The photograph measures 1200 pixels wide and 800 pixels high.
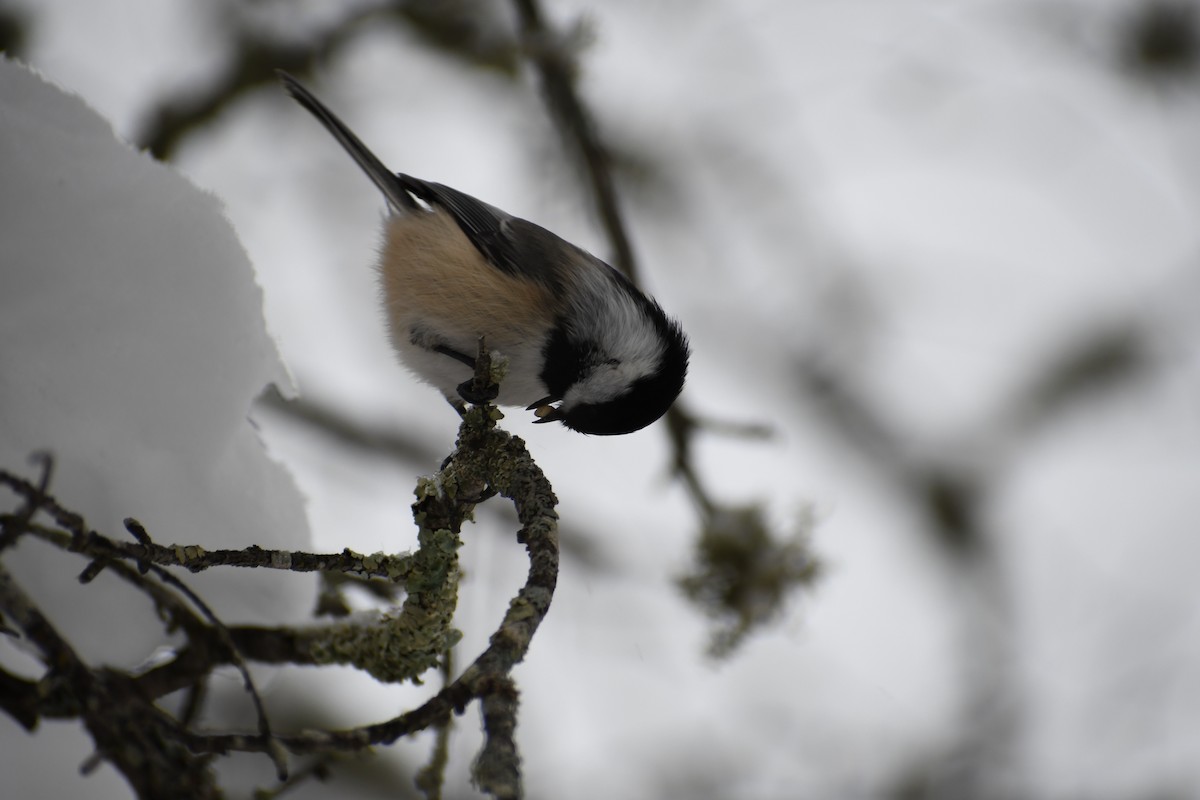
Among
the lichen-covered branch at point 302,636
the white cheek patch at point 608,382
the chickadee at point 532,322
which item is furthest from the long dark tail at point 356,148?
the lichen-covered branch at point 302,636

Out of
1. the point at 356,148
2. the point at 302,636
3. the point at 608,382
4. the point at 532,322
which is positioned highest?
the point at 356,148

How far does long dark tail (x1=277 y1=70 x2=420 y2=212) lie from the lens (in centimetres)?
286

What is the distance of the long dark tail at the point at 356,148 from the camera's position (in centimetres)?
286

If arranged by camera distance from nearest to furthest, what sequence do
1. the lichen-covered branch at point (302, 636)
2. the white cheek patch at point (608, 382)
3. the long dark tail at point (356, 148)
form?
the lichen-covered branch at point (302, 636)
the white cheek patch at point (608, 382)
the long dark tail at point (356, 148)

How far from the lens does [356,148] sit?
117 inches

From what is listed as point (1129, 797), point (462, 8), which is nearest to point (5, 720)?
point (462, 8)

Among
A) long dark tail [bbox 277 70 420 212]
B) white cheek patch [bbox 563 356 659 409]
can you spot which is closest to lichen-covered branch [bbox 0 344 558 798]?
white cheek patch [bbox 563 356 659 409]

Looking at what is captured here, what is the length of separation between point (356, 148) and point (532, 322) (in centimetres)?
95

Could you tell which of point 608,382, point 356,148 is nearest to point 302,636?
point 608,382

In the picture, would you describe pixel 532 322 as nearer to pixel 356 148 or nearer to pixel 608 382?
pixel 608 382

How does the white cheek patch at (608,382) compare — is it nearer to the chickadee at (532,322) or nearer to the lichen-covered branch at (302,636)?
the chickadee at (532,322)

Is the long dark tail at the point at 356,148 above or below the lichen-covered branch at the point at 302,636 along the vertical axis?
above

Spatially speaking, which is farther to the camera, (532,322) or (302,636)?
(532,322)

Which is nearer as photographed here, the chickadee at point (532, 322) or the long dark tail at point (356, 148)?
the chickadee at point (532, 322)
